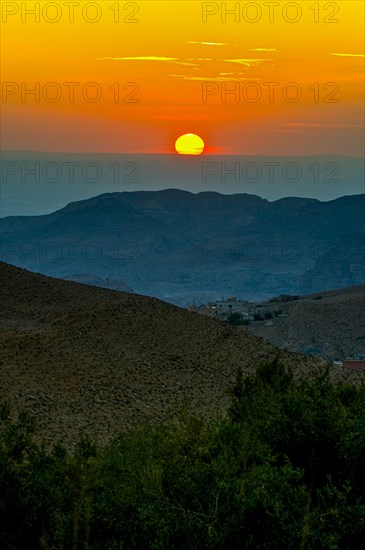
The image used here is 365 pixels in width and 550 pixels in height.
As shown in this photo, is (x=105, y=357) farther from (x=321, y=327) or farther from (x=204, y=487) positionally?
(x=321, y=327)

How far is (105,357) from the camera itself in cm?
4906

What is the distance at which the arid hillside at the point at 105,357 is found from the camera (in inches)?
1625

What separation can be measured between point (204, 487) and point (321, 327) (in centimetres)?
13593

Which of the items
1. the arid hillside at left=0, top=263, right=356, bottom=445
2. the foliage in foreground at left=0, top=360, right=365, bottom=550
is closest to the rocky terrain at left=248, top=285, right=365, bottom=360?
the arid hillside at left=0, top=263, right=356, bottom=445

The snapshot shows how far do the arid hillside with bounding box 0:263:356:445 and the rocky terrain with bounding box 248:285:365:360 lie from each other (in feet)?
243

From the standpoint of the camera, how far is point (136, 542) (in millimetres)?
19125

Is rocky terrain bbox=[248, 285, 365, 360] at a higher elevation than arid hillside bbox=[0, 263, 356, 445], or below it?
below

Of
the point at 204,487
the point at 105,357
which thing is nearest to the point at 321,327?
the point at 105,357

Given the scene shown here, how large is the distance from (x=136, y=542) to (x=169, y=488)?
171 centimetres

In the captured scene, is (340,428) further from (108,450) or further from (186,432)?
(108,450)

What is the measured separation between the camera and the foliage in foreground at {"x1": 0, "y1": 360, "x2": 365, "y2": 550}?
18.8 meters

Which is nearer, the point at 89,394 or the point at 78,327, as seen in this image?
the point at 89,394

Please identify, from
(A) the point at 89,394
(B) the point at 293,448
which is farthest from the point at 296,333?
(B) the point at 293,448

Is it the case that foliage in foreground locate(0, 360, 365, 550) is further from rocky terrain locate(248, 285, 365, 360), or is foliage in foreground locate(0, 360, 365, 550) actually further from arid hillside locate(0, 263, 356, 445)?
rocky terrain locate(248, 285, 365, 360)
